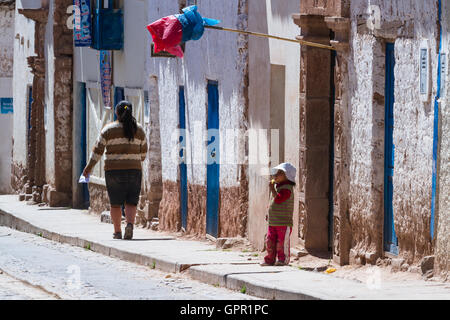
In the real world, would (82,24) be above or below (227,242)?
above

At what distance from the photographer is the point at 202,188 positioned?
16.5 meters

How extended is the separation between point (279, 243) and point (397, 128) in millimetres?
1910

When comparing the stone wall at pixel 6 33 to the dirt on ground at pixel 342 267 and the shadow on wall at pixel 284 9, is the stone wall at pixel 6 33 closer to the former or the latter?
the dirt on ground at pixel 342 267

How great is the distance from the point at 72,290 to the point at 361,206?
9.60 ft

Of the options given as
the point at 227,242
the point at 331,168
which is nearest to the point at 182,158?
the point at 227,242

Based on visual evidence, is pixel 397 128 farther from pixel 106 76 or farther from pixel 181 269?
pixel 106 76

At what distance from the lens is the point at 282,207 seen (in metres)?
12.3

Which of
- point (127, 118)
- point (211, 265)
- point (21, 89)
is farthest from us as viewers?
point (21, 89)

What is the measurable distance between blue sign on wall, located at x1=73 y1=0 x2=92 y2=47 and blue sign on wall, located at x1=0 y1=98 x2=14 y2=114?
415 inches

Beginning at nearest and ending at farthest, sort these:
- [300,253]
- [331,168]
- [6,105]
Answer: [300,253], [331,168], [6,105]

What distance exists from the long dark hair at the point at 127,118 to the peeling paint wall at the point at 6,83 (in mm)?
16864

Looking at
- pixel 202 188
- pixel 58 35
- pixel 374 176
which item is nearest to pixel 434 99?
pixel 374 176

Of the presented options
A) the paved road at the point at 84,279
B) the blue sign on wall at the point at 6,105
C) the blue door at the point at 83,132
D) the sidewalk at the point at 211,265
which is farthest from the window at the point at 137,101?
the blue sign on wall at the point at 6,105
